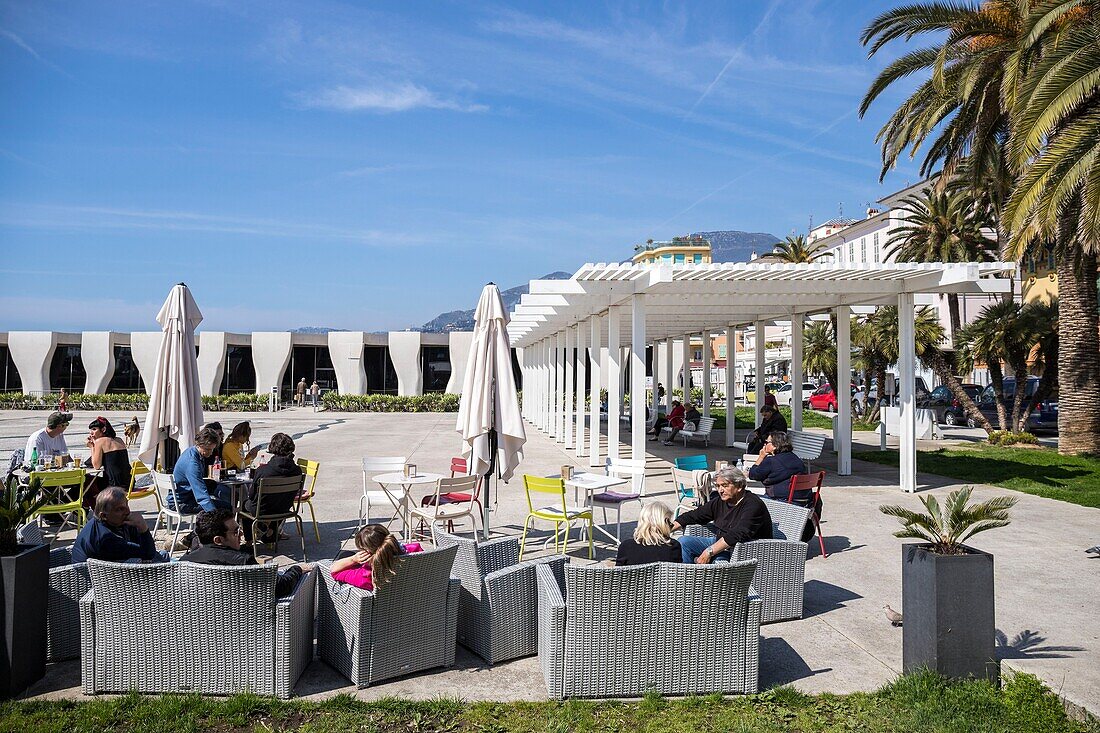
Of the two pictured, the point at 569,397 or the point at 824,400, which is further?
the point at 824,400

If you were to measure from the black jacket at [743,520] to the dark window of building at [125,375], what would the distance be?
45.6 metres

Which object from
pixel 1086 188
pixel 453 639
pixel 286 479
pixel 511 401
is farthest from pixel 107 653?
pixel 1086 188

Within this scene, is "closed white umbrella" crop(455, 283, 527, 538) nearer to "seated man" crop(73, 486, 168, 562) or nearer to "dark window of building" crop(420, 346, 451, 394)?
"seated man" crop(73, 486, 168, 562)

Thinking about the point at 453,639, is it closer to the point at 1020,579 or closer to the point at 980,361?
the point at 1020,579

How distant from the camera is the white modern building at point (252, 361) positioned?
4203 centimetres

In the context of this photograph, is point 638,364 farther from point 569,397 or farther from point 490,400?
point 569,397

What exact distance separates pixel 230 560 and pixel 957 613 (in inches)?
162

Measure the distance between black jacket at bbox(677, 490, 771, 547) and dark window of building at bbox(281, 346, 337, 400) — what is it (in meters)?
41.7

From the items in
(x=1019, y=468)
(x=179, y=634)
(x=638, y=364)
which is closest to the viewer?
(x=179, y=634)

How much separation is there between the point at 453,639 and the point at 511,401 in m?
3.43

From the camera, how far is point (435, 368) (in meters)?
46.9

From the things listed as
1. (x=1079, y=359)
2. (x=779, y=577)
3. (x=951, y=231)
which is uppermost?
(x=951, y=231)

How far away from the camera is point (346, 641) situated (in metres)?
4.32

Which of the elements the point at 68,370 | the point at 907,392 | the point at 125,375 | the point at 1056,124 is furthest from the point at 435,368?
the point at 1056,124
